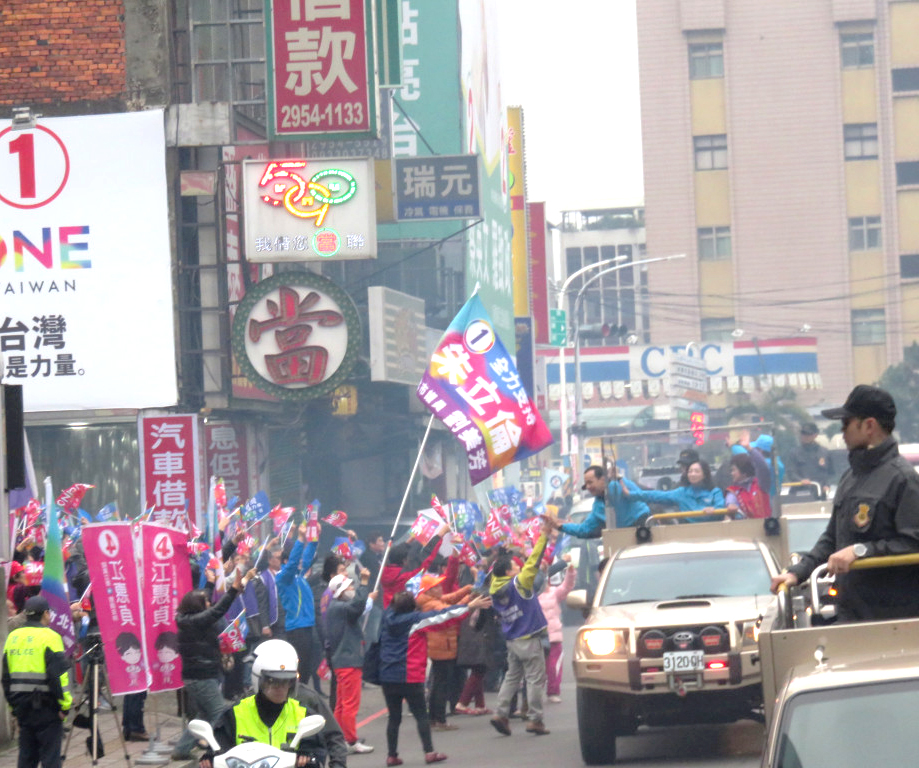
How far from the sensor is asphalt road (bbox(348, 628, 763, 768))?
1189cm

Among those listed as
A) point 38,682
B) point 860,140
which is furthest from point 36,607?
point 860,140

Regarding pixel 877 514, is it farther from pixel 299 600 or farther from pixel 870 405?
pixel 299 600

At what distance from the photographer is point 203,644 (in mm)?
11922

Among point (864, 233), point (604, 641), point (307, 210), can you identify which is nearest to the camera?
point (604, 641)

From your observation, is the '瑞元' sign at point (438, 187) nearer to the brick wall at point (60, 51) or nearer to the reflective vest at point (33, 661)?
the brick wall at point (60, 51)

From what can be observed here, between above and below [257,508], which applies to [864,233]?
Result: above

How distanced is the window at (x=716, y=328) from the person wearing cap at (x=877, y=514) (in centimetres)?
6649

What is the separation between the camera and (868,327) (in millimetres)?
70375

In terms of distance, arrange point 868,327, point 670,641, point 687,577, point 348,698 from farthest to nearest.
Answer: point 868,327
point 348,698
point 687,577
point 670,641

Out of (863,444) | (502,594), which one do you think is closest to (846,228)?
(502,594)

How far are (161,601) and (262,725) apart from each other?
5703 millimetres

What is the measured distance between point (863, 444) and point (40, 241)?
17473 mm

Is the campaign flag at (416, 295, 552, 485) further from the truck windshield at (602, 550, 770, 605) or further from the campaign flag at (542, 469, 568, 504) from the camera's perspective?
the campaign flag at (542, 469, 568, 504)

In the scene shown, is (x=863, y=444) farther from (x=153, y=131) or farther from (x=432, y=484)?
(x=432, y=484)
